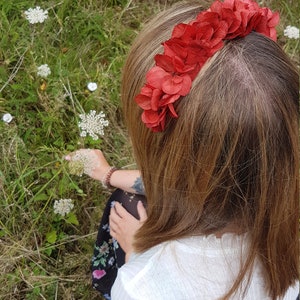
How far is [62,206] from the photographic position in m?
1.60

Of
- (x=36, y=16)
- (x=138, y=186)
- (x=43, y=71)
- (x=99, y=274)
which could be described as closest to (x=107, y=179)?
(x=138, y=186)

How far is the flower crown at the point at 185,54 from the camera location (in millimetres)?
895

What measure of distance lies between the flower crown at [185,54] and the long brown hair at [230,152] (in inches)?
0.8

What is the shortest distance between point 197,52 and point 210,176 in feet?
0.74

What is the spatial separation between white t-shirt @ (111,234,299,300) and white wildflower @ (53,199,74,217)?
56cm

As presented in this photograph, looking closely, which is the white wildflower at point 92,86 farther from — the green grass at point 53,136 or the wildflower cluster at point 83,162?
the wildflower cluster at point 83,162

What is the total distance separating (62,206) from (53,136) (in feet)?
0.80

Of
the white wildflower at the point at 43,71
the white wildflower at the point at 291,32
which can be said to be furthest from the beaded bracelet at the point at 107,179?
the white wildflower at the point at 291,32

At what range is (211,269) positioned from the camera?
3.43 ft

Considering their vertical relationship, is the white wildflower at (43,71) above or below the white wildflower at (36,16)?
below

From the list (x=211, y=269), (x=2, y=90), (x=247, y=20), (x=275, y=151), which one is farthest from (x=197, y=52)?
(x=2, y=90)

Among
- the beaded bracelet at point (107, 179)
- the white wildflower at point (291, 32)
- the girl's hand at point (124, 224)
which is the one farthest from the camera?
the white wildflower at point (291, 32)

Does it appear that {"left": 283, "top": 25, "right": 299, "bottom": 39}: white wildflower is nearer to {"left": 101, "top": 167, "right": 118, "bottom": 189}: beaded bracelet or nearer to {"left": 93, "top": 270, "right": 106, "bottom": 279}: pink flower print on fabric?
{"left": 101, "top": 167, "right": 118, "bottom": 189}: beaded bracelet

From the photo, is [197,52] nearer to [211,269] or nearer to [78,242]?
[211,269]
